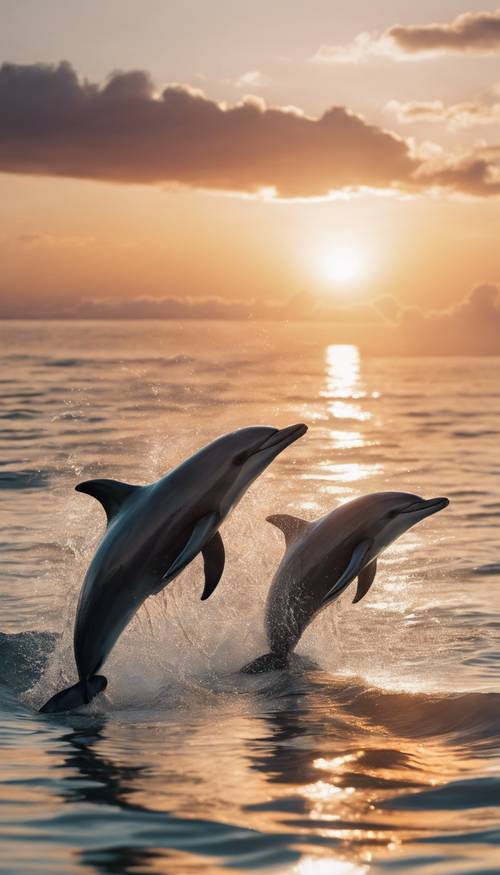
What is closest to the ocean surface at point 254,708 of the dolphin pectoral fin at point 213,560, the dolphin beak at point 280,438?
the dolphin pectoral fin at point 213,560

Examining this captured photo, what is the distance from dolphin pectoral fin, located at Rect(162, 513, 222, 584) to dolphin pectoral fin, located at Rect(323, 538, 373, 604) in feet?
4.56

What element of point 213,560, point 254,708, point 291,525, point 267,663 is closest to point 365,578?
point 291,525

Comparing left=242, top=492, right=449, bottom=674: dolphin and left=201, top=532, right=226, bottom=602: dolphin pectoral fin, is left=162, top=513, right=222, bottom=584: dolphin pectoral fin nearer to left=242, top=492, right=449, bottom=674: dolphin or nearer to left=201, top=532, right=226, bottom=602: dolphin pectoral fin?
left=201, top=532, right=226, bottom=602: dolphin pectoral fin

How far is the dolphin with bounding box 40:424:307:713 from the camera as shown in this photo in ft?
30.9

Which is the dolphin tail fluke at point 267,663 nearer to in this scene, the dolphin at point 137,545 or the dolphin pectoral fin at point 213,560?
the dolphin pectoral fin at point 213,560

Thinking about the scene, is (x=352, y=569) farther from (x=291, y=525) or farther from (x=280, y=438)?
(x=280, y=438)

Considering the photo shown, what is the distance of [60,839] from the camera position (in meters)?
6.14

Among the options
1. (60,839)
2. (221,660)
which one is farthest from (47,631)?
(60,839)

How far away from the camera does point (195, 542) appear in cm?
938

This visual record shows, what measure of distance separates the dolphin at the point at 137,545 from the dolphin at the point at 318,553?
1.34 meters

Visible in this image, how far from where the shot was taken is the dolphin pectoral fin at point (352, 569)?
10406 millimetres

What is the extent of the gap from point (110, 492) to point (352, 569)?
91.4 inches

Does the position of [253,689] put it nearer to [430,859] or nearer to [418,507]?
[418,507]

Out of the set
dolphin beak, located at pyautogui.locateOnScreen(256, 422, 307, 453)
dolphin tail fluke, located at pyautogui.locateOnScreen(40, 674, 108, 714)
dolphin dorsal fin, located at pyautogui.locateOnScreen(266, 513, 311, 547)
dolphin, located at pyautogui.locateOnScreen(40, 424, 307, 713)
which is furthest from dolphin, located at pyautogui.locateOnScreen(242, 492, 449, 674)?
dolphin tail fluke, located at pyautogui.locateOnScreen(40, 674, 108, 714)
